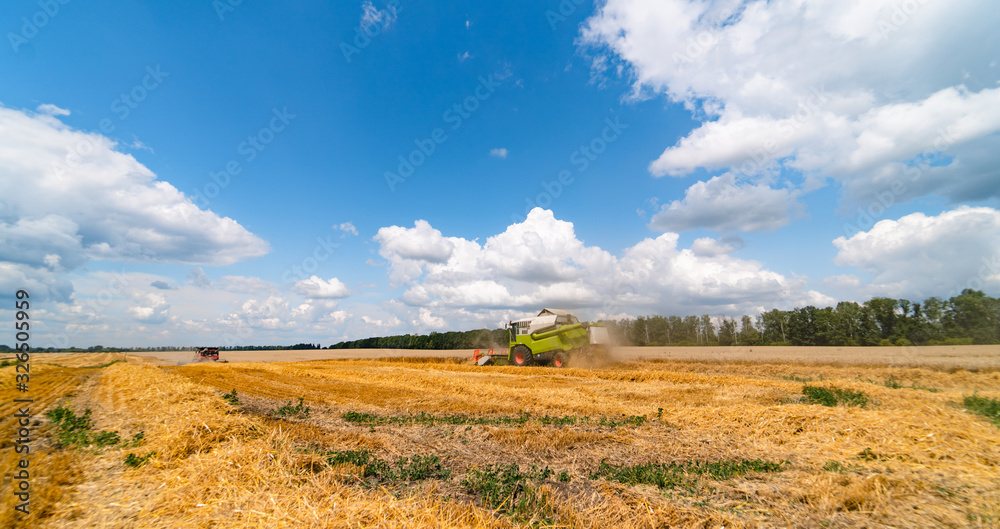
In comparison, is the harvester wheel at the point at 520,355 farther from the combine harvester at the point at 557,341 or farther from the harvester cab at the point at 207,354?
the harvester cab at the point at 207,354

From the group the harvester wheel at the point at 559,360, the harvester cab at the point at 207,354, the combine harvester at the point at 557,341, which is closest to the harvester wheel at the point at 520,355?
the combine harvester at the point at 557,341

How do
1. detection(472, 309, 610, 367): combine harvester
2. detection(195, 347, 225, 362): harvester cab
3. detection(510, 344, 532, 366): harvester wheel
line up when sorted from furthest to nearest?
detection(195, 347, 225, 362): harvester cab → detection(510, 344, 532, 366): harvester wheel → detection(472, 309, 610, 367): combine harvester

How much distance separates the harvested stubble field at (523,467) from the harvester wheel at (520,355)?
45.2ft

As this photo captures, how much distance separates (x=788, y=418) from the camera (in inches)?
318

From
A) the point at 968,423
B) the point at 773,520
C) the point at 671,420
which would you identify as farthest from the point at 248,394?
the point at 968,423

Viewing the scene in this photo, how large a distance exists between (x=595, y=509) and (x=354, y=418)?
668 cm

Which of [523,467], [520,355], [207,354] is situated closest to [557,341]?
[520,355]

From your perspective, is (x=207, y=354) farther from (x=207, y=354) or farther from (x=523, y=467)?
(x=523, y=467)

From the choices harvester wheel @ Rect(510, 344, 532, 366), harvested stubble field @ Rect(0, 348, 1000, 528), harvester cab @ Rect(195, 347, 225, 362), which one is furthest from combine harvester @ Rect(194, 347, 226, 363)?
harvested stubble field @ Rect(0, 348, 1000, 528)

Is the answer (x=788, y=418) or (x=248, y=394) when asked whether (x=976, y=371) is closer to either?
(x=788, y=418)

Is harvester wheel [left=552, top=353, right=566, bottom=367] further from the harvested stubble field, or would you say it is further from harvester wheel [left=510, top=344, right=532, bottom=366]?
the harvested stubble field

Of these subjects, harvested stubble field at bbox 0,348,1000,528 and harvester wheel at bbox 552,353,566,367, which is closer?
harvested stubble field at bbox 0,348,1000,528

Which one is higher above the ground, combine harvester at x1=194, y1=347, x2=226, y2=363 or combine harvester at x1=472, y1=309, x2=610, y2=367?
combine harvester at x1=472, y1=309, x2=610, y2=367

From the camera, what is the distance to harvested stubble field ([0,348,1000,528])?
400 centimetres
